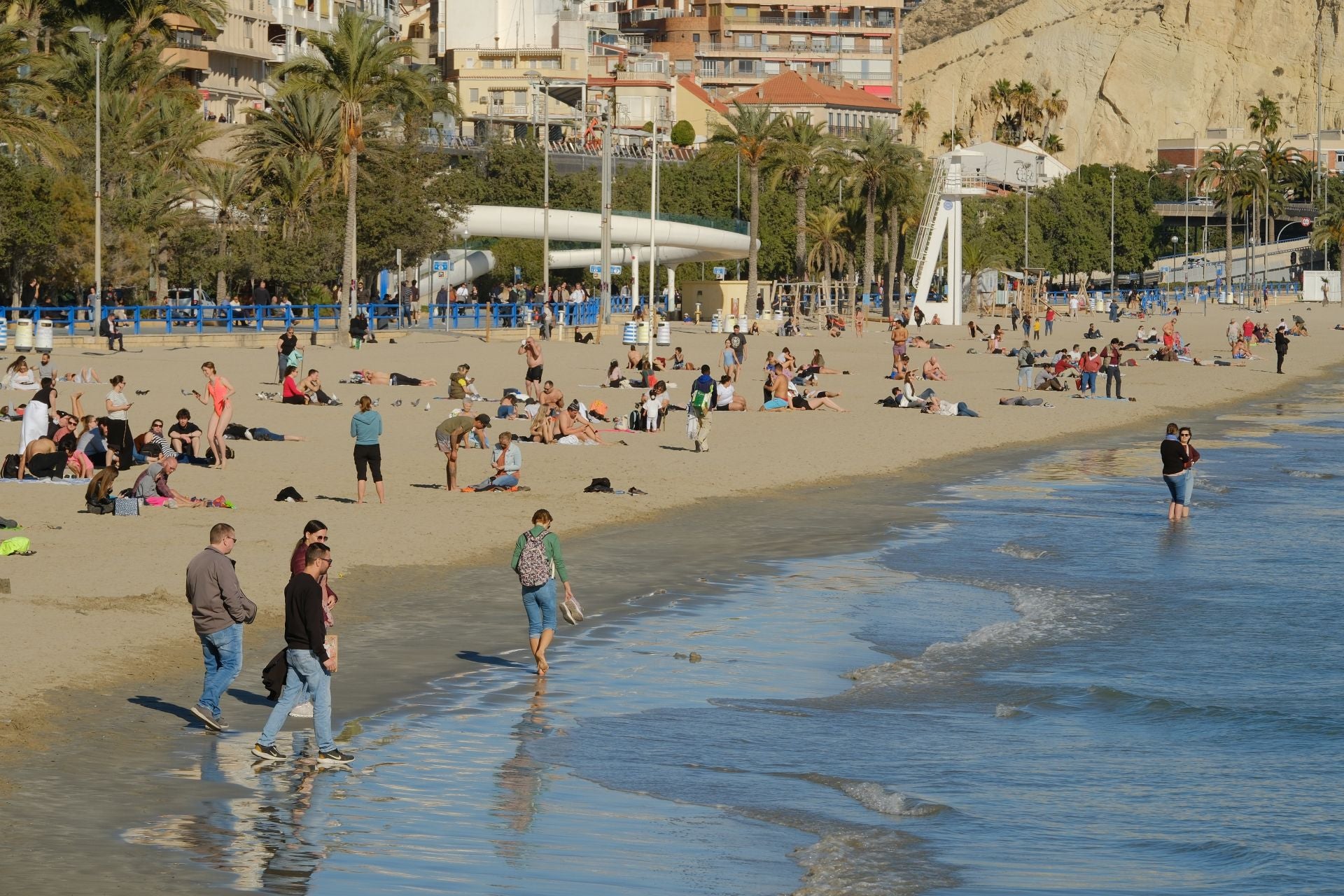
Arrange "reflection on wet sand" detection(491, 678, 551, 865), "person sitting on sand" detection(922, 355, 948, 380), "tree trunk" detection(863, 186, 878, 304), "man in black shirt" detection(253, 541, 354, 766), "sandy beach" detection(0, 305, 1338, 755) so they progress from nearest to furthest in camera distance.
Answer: "reflection on wet sand" detection(491, 678, 551, 865) → "man in black shirt" detection(253, 541, 354, 766) → "sandy beach" detection(0, 305, 1338, 755) → "person sitting on sand" detection(922, 355, 948, 380) → "tree trunk" detection(863, 186, 878, 304)

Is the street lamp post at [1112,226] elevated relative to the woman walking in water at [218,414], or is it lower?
elevated

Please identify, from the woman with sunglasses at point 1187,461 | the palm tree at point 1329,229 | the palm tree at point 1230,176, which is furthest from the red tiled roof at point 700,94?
the woman with sunglasses at point 1187,461

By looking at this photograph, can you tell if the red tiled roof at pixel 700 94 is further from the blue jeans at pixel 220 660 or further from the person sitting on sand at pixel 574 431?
the blue jeans at pixel 220 660

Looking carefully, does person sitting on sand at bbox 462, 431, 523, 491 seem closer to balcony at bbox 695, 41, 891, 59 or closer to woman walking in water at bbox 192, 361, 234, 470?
woman walking in water at bbox 192, 361, 234, 470

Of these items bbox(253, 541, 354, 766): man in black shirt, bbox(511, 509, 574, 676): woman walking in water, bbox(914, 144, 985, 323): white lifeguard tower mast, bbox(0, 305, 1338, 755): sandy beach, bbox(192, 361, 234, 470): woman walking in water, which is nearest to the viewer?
bbox(253, 541, 354, 766): man in black shirt

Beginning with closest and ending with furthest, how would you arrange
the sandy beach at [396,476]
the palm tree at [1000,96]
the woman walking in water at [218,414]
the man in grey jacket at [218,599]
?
the man in grey jacket at [218,599] → the sandy beach at [396,476] → the woman walking in water at [218,414] → the palm tree at [1000,96]

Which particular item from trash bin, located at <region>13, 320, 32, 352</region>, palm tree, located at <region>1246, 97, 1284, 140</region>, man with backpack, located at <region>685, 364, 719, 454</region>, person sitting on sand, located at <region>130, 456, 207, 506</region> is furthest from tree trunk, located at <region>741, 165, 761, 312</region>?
palm tree, located at <region>1246, 97, 1284, 140</region>

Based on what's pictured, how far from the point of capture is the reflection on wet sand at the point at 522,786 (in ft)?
34.1

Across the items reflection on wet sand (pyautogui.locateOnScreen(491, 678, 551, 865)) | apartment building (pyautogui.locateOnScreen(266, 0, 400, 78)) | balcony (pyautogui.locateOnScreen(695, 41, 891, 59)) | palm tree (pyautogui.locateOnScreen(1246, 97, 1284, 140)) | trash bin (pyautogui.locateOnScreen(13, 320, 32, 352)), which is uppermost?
balcony (pyautogui.locateOnScreen(695, 41, 891, 59))

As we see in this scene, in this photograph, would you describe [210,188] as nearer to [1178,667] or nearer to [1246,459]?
[1246,459]

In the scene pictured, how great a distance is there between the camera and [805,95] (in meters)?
137

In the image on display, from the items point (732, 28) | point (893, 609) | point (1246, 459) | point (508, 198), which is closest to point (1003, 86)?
point (732, 28)

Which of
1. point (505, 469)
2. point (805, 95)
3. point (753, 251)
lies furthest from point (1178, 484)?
point (805, 95)

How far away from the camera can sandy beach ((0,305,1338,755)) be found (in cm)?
1524
